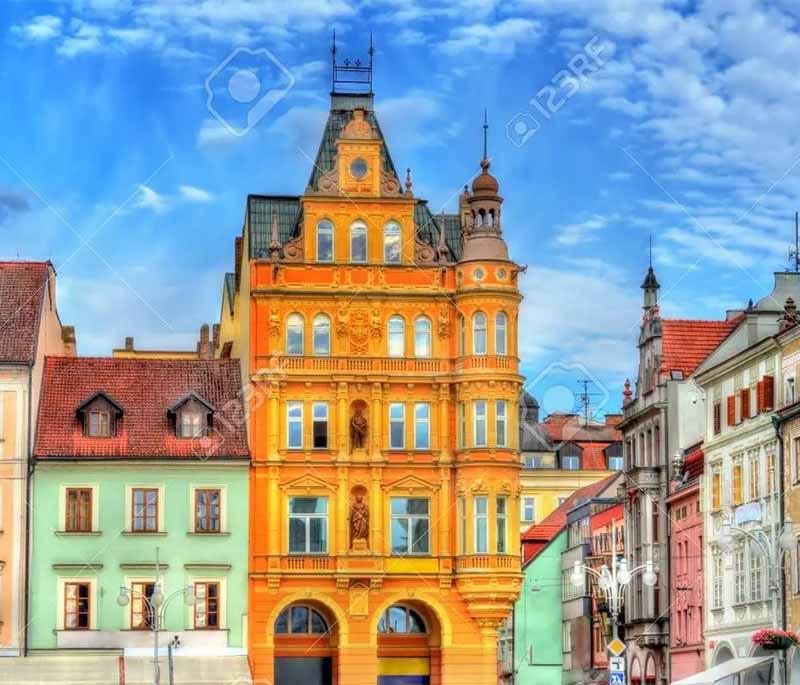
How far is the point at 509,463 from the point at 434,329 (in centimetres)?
653

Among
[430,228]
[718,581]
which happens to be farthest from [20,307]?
[718,581]

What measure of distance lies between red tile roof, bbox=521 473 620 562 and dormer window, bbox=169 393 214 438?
41897mm

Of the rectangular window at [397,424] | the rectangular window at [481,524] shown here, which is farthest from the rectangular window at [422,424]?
the rectangular window at [481,524]

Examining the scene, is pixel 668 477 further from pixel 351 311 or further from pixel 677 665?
pixel 351 311

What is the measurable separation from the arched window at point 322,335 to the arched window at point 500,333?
23.0ft

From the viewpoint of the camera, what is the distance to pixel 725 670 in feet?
245

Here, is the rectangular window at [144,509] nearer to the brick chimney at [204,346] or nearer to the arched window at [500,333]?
the arched window at [500,333]

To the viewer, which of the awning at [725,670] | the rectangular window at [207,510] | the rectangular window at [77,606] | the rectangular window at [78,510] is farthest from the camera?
the rectangular window at [207,510]

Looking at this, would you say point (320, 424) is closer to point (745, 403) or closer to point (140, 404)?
point (140, 404)

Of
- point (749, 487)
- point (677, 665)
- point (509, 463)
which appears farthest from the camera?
point (677, 665)

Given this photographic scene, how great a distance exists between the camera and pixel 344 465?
84375 millimetres

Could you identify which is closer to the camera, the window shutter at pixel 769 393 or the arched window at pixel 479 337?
the window shutter at pixel 769 393

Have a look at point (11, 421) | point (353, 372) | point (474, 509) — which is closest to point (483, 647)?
point (474, 509)

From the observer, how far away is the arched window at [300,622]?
8519cm
